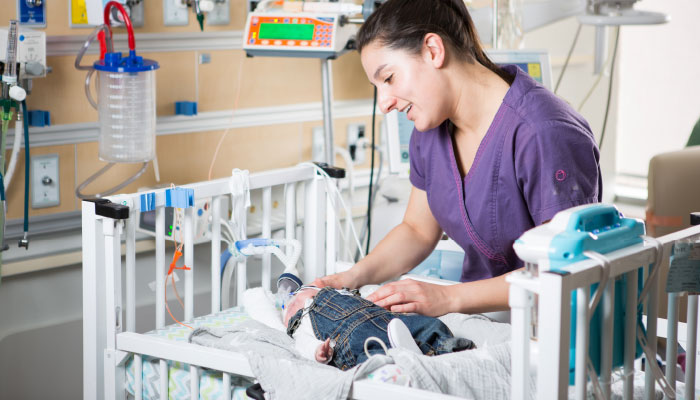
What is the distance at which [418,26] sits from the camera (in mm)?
1548

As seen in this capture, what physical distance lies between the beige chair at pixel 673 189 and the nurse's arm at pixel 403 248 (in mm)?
904

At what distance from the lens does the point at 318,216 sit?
6.69 feet

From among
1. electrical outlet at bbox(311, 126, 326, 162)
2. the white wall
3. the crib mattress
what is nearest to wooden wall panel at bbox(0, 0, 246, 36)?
electrical outlet at bbox(311, 126, 326, 162)

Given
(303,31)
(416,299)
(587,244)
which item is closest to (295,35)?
(303,31)

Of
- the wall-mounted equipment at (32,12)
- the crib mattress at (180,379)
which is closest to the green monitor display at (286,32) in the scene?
the wall-mounted equipment at (32,12)

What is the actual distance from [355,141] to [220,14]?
75 centimetres

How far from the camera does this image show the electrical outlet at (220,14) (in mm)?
2553

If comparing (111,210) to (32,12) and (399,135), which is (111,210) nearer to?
(32,12)

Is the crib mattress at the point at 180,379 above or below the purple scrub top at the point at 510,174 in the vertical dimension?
below

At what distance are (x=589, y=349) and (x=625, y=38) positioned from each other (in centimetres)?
385

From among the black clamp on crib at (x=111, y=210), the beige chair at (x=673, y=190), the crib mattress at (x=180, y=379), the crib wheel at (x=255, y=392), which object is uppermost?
the black clamp on crib at (x=111, y=210)

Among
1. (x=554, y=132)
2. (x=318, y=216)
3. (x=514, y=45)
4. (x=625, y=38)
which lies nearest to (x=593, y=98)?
(x=625, y=38)

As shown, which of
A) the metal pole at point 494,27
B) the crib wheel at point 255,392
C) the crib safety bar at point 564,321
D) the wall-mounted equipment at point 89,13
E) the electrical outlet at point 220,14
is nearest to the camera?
the crib safety bar at point 564,321

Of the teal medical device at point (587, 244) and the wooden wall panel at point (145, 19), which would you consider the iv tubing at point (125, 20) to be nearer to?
the wooden wall panel at point (145, 19)
